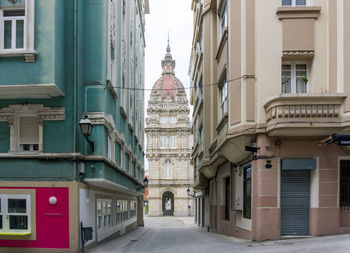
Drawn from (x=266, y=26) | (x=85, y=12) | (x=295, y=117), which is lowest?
(x=295, y=117)

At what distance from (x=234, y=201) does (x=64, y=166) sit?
7.52 meters

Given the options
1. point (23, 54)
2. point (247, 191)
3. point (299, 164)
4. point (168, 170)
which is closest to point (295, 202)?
point (299, 164)

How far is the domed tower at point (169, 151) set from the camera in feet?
268

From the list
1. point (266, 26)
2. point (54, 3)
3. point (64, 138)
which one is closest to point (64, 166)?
point (64, 138)

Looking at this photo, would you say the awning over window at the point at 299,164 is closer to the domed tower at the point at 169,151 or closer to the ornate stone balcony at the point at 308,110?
the ornate stone balcony at the point at 308,110

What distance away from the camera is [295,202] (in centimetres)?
1341

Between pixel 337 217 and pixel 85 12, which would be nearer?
pixel 337 217

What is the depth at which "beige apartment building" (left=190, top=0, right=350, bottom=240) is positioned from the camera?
12.6m

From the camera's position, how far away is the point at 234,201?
17.4 m

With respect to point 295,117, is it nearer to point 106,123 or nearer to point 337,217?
point 337,217

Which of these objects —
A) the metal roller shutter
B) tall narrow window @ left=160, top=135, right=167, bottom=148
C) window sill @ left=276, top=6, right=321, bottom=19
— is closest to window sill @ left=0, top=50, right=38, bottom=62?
window sill @ left=276, top=6, right=321, bottom=19

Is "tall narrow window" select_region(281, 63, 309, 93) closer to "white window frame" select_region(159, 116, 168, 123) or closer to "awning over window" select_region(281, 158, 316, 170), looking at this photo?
"awning over window" select_region(281, 158, 316, 170)

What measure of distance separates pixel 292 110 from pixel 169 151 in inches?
2803

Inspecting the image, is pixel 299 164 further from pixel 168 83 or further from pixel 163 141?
pixel 168 83
